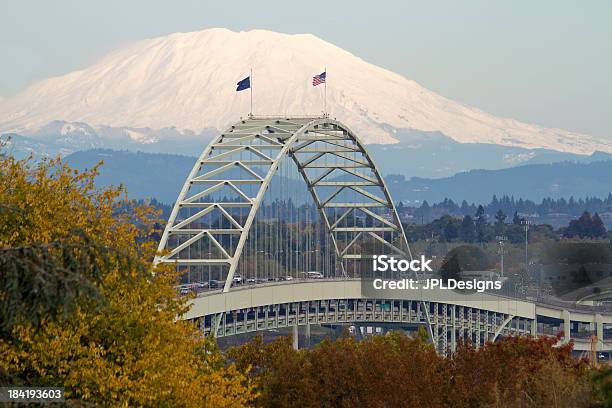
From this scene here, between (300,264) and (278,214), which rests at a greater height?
(278,214)

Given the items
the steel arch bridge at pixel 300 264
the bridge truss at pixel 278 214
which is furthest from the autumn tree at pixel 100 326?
the bridge truss at pixel 278 214

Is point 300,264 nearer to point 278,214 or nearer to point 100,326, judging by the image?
point 278,214

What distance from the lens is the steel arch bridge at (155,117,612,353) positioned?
8956 cm

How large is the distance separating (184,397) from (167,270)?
4.63 meters

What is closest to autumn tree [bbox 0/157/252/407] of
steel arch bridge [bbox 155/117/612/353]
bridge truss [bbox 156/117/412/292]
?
steel arch bridge [bbox 155/117/612/353]

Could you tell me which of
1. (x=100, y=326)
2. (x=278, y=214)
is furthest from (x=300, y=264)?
(x=100, y=326)

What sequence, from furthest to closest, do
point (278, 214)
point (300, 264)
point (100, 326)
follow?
1. point (300, 264)
2. point (278, 214)
3. point (100, 326)

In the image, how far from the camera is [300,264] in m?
122

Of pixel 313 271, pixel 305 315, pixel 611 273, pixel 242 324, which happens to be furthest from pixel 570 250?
pixel 242 324

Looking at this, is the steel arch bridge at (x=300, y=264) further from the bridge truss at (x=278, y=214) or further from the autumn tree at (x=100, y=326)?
the autumn tree at (x=100, y=326)

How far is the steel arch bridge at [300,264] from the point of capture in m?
89.6

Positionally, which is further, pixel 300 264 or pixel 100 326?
pixel 300 264

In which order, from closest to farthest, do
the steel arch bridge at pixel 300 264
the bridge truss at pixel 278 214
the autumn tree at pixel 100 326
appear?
the autumn tree at pixel 100 326
the bridge truss at pixel 278 214
the steel arch bridge at pixel 300 264

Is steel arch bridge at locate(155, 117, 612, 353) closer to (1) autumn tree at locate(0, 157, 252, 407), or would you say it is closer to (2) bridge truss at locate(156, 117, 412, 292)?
(2) bridge truss at locate(156, 117, 412, 292)
